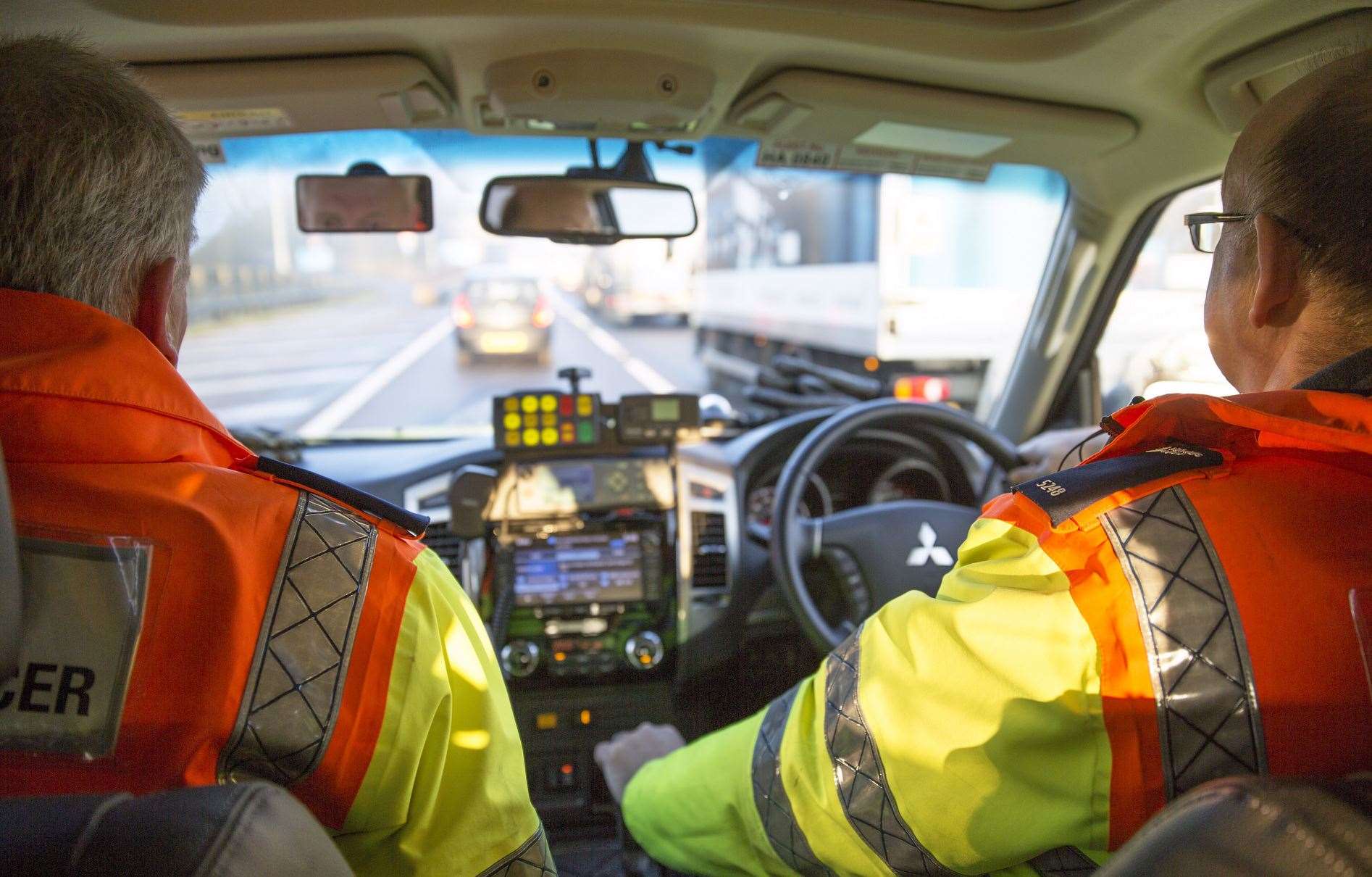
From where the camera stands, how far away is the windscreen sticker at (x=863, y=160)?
2902 millimetres

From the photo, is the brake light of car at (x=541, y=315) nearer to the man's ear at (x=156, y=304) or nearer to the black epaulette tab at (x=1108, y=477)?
the man's ear at (x=156, y=304)

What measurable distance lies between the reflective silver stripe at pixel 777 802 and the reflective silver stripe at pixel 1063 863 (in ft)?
0.96

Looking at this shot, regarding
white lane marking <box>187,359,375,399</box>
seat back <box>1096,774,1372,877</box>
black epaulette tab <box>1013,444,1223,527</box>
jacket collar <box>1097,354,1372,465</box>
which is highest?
jacket collar <box>1097,354,1372,465</box>

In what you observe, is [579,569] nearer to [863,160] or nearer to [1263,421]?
[863,160]

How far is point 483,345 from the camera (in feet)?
46.0

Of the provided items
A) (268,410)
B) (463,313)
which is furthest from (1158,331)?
(463,313)

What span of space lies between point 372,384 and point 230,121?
35.4ft

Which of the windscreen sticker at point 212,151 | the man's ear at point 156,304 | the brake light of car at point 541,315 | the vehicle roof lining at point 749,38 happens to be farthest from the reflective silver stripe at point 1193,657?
the brake light of car at point 541,315

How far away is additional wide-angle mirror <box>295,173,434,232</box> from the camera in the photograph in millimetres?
2713

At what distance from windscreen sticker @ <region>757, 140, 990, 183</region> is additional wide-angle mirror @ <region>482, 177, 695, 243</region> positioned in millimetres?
337

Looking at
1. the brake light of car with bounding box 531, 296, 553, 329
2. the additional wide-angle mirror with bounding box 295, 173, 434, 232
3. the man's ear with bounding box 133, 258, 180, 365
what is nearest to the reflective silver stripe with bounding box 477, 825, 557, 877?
the man's ear with bounding box 133, 258, 180, 365

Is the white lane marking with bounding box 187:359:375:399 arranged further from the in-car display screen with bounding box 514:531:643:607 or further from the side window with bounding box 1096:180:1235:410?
the side window with bounding box 1096:180:1235:410

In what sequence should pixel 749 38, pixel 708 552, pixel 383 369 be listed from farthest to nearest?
→ pixel 383 369 < pixel 708 552 < pixel 749 38

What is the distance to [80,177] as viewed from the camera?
1.09 metres
